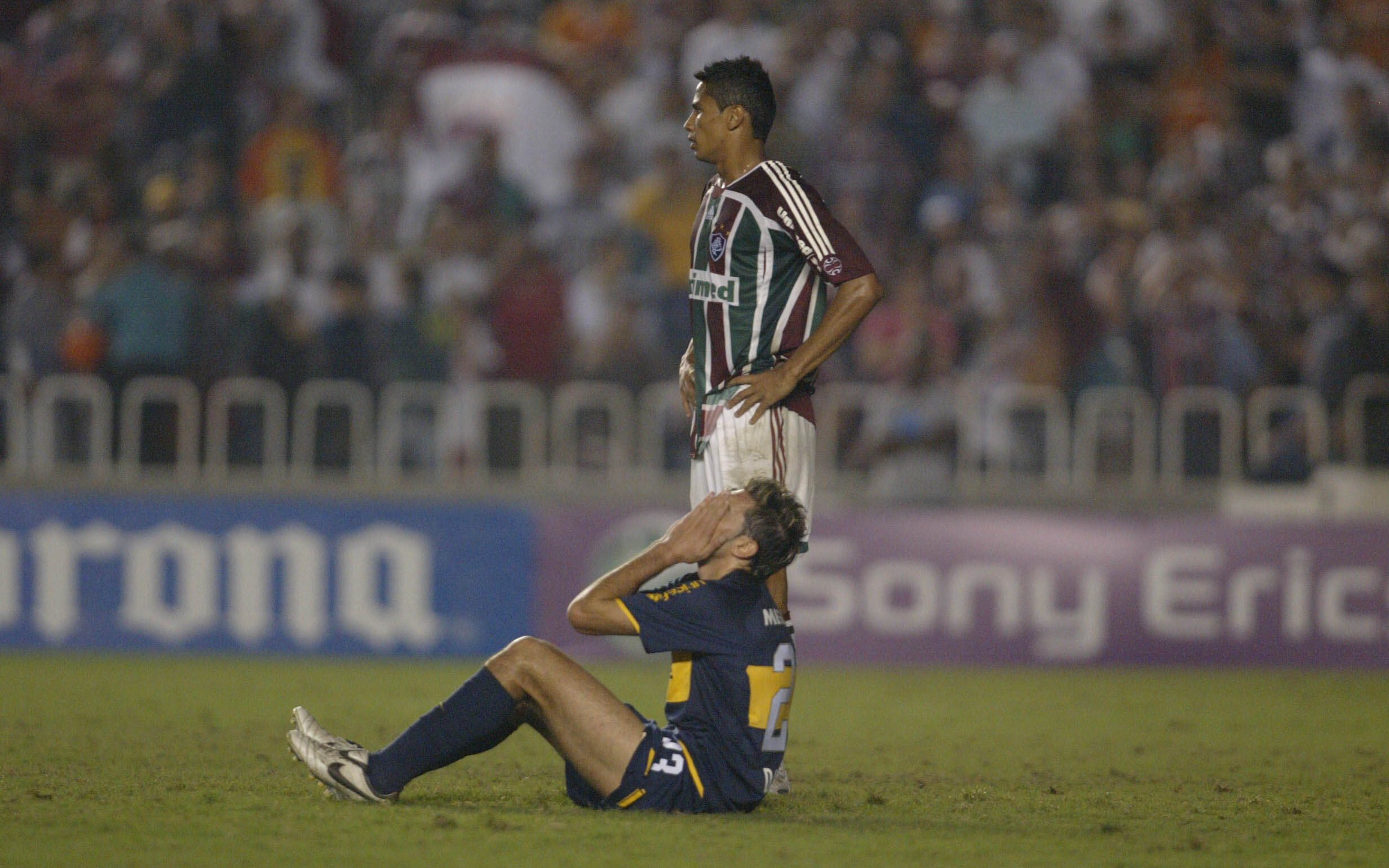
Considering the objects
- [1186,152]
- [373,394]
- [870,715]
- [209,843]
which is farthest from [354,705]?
[1186,152]

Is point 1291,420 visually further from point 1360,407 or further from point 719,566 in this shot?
point 719,566

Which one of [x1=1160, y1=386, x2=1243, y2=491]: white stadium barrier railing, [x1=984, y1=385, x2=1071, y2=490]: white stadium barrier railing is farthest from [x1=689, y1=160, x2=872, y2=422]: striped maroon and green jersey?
[x1=1160, y1=386, x2=1243, y2=491]: white stadium barrier railing

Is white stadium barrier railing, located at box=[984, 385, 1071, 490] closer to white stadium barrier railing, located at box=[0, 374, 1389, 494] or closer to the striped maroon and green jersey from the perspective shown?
white stadium barrier railing, located at box=[0, 374, 1389, 494]

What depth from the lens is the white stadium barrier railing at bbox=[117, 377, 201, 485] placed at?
1255 centimetres

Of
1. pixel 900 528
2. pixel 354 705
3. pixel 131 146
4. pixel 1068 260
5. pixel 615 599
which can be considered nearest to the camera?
pixel 615 599

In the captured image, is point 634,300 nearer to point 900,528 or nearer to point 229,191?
point 900,528

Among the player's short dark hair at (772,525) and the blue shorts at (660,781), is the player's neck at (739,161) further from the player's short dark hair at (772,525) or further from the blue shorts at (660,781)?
the blue shorts at (660,781)

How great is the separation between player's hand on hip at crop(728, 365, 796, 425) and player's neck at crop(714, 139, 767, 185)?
74 centimetres

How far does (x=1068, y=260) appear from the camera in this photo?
13352 millimetres

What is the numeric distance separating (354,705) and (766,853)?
493 centimetres

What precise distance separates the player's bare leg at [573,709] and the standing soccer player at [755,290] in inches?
41.1

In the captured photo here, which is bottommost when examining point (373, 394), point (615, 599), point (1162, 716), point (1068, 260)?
point (1162, 716)

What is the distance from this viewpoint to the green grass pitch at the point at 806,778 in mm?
5133

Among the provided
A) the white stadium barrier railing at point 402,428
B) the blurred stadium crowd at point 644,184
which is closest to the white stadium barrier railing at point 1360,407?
the blurred stadium crowd at point 644,184
